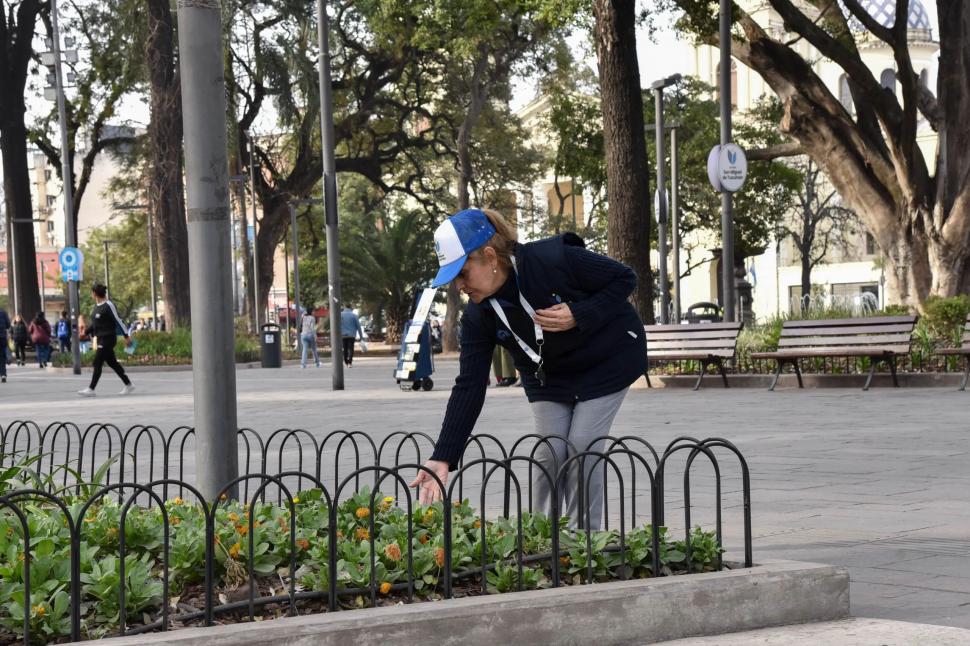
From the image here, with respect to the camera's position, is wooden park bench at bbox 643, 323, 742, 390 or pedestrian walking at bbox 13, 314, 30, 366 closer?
wooden park bench at bbox 643, 323, 742, 390

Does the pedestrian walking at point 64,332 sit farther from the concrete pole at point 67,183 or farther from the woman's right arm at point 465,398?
the woman's right arm at point 465,398

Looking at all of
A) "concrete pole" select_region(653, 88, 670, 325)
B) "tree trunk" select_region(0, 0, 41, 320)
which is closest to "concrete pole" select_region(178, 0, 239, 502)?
"concrete pole" select_region(653, 88, 670, 325)

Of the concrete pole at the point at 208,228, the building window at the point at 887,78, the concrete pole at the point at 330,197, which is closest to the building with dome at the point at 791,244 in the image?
the building window at the point at 887,78

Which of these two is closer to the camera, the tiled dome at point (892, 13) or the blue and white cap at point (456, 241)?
the blue and white cap at point (456, 241)

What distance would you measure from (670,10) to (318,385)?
938 centimetres

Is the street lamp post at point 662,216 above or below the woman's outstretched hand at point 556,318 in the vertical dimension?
above

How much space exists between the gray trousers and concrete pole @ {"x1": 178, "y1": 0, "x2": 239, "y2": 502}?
52.6 inches

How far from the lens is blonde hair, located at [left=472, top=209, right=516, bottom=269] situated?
16.7 feet

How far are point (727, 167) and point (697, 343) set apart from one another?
9.45ft

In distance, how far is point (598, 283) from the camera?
5324 mm

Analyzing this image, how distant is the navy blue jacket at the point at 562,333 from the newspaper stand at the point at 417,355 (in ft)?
50.4

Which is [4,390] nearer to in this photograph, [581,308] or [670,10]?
[670,10]

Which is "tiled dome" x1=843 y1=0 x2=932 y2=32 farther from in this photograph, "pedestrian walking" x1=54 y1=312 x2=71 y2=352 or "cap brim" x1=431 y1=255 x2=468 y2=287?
"cap brim" x1=431 y1=255 x2=468 y2=287

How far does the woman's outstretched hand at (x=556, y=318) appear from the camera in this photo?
5.16 m
